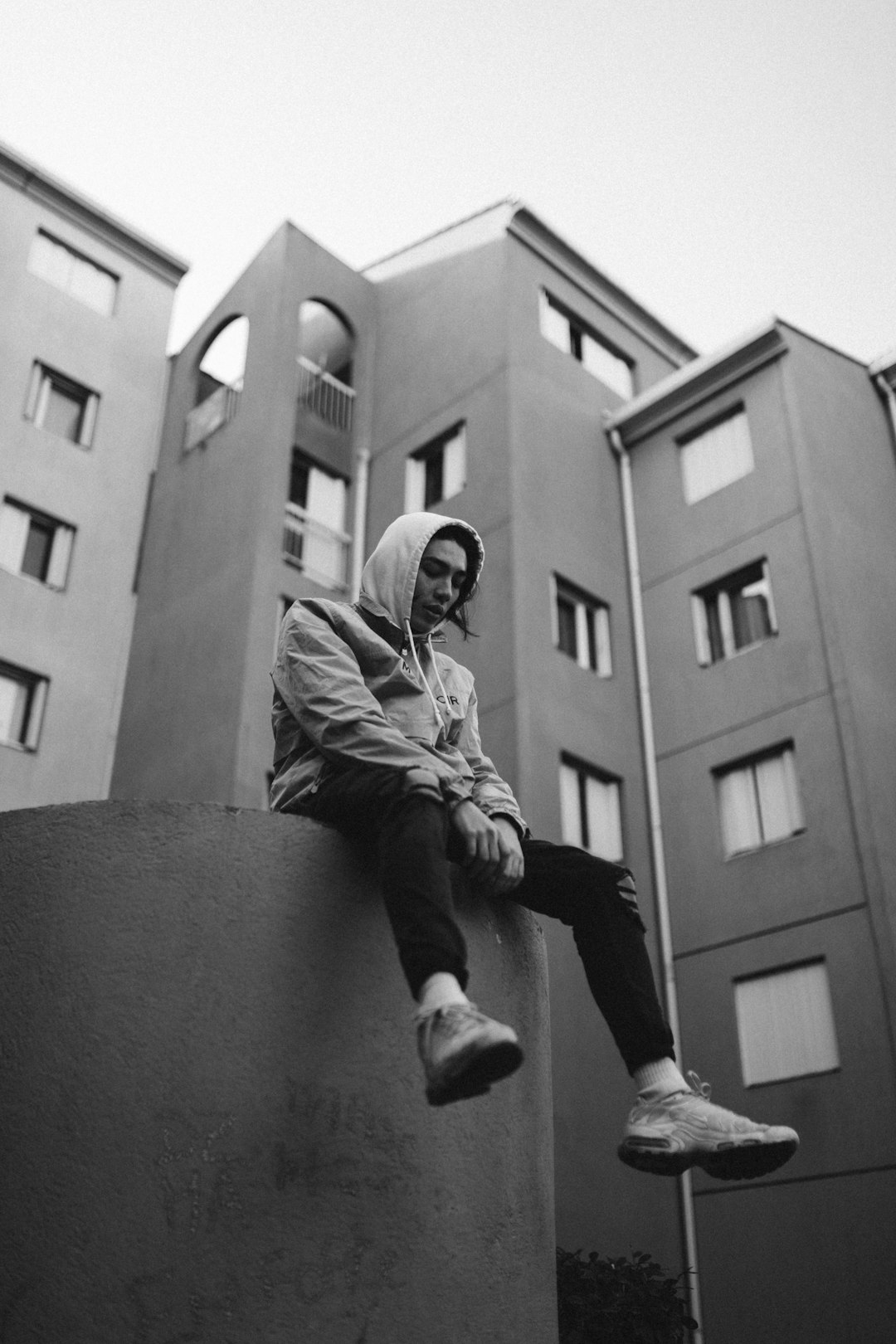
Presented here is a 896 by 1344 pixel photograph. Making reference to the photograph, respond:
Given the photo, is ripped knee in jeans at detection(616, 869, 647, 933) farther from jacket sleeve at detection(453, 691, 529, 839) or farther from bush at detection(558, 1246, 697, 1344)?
bush at detection(558, 1246, 697, 1344)

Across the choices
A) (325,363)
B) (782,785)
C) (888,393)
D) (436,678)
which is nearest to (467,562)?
(436,678)

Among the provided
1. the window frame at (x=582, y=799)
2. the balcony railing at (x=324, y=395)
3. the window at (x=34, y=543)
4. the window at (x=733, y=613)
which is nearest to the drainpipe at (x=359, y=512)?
the balcony railing at (x=324, y=395)

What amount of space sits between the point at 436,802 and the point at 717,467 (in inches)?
634

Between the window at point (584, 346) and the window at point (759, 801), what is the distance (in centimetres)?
746

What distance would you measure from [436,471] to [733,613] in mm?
5011

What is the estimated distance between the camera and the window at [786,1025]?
46.1 feet

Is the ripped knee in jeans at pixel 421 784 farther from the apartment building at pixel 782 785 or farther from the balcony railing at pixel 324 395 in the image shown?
the balcony railing at pixel 324 395

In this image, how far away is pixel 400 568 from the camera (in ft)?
13.1

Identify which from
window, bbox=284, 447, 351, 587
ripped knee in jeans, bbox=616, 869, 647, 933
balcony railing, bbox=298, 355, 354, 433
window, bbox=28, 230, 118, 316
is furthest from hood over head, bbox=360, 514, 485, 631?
window, bbox=28, 230, 118, 316

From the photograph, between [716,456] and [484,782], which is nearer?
[484,782]

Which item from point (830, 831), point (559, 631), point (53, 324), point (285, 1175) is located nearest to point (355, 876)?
point (285, 1175)

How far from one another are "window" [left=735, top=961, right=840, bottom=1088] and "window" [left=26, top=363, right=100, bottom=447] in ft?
42.6

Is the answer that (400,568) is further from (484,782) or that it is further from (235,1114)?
(235,1114)

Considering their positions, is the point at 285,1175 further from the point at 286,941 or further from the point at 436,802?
the point at 436,802
